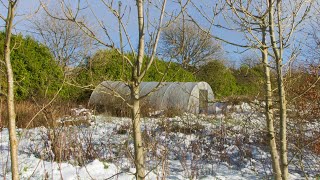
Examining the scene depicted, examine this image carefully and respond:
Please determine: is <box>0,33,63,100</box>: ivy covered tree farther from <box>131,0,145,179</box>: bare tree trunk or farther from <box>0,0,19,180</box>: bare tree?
<box>131,0,145,179</box>: bare tree trunk

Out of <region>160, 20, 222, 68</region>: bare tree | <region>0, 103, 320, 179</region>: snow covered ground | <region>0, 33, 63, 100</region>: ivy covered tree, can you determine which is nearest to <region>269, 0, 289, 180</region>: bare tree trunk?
<region>160, 20, 222, 68</region>: bare tree

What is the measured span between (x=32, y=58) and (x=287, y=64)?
34.1 ft

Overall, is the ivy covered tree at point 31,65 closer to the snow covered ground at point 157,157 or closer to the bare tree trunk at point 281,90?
the snow covered ground at point 157,157

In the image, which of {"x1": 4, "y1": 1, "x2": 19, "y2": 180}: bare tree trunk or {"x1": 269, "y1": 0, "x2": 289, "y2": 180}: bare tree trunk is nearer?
{"x1": 4, "y1": 1, "x2": 19, "y2": 180}: bare tree trunk

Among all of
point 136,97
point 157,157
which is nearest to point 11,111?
point 136,97

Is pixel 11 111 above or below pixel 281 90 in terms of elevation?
below

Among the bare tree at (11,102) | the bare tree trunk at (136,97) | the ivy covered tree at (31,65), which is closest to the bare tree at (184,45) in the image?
the bare tree trunk at (136,97)

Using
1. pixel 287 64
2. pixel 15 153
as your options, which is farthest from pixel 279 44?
pixel 15 153

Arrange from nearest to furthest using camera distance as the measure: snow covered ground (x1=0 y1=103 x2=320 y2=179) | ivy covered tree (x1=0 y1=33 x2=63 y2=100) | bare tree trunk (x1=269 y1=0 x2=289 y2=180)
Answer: bare tree trunk (x1=269 y1=0 x2=289 y2=180) < snow covered ground (x1=0 y1=103 x2=320 y2=179) < ivy covered tree (x1=0 y1=33 x2=63 y2=100)

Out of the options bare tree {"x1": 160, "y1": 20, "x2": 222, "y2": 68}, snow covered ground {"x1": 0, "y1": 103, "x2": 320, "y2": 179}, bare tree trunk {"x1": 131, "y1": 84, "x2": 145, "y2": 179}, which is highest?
bare tree {"x1": 160, "y1": 20, "x2": 222, "y2": 68}

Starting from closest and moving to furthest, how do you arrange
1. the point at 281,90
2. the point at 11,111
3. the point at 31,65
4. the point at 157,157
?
the point at 11,111
the point at 281,90
the point at 157,157
the point at 31,65

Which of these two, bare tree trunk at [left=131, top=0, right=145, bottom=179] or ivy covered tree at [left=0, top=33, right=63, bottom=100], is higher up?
ivy covered tree at [left=0, top=33, right=63, bottom=100]

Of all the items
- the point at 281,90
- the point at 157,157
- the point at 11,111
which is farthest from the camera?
the point at 157,157

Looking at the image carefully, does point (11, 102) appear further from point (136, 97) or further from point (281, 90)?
point (281, 90)
